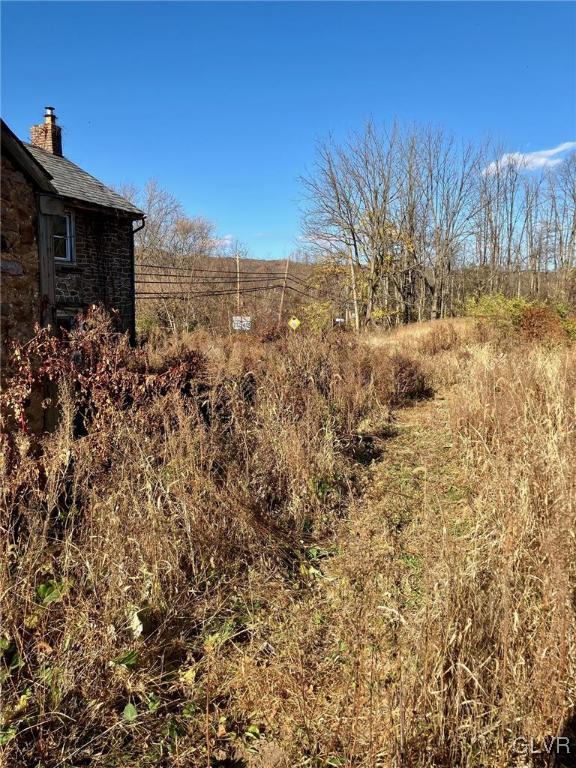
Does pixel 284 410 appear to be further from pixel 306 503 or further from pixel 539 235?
pixel 539 235

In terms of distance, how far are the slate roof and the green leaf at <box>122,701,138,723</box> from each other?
1263cm

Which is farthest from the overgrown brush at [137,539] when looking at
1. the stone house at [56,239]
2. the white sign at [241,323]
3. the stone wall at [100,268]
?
the white sign at [241,323]

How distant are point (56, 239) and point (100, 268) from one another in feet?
4.92

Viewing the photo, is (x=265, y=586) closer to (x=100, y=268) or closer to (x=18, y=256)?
(x=18, y=256)

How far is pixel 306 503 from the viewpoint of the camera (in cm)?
414

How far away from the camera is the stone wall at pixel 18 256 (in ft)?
16.9

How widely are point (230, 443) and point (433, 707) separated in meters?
2.80

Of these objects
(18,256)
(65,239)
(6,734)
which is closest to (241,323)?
(65,239)

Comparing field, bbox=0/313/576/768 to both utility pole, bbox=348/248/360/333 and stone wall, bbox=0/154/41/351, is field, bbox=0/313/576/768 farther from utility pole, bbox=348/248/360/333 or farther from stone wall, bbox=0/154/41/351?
utility pole, bbox=348/248/360/333

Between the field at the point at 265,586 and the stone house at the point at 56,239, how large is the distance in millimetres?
1144

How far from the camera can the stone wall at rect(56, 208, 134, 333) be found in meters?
13.0

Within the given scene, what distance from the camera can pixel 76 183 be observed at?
13688 mm

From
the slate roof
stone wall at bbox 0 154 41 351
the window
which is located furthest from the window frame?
stone wall at bbox 0 154 41 351

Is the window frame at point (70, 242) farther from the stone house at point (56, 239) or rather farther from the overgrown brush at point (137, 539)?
the overgrown brush at point (137, 539)
